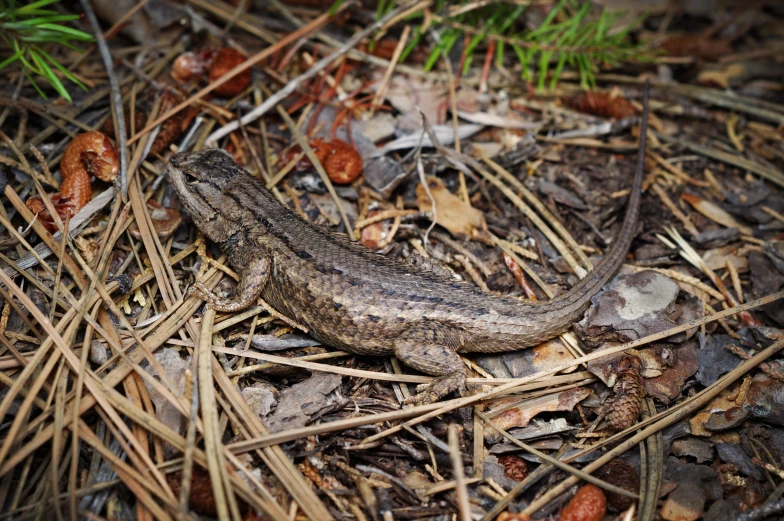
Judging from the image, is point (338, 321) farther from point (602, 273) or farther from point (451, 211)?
point (602, 273)

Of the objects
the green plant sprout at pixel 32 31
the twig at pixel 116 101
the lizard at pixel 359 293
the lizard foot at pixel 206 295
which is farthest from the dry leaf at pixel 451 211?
the green plant sprout at pixel 32 31

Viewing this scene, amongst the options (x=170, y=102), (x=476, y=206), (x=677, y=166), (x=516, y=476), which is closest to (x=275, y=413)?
(x=516, y=476)

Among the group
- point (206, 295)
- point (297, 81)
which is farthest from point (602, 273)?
point (297, 81)

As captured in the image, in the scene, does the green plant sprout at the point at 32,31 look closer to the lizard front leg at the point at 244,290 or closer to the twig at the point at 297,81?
the twig at the point at 297,81

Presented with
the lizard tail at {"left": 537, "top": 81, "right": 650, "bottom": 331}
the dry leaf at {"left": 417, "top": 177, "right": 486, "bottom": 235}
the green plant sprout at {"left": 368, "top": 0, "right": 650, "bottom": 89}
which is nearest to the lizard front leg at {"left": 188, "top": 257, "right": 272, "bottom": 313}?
the dry leaf at {"left": 417, "top": 177, "right": 486, "bottom": 235}

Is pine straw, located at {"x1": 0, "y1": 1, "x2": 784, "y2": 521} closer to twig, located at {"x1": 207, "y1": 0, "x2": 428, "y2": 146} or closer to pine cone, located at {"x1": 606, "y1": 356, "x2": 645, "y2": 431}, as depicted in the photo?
pine cone, located at {"x1": 606, "y1": 356, "x2": 645, "y2": 431}

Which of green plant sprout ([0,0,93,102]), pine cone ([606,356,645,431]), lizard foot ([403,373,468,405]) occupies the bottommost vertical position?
pine cone ([606,356,645,431])

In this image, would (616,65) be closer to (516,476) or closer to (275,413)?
(516,476)
